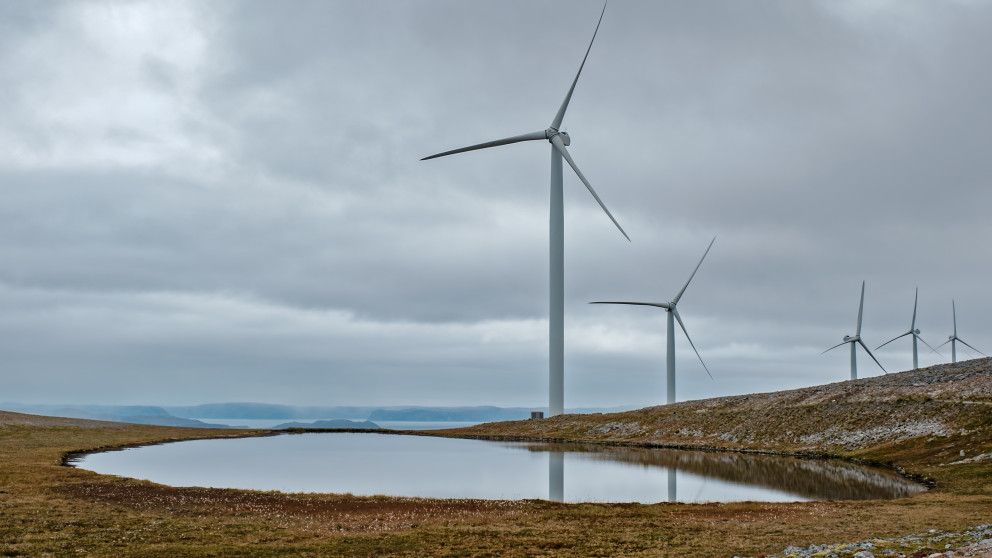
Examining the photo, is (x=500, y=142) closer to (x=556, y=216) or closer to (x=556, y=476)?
(x=556, y=216)

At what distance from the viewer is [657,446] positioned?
94.1m

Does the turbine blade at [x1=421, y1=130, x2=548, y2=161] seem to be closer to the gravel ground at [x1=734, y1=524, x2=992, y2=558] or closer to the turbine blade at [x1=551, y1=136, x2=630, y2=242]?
the turbine blade at [x1=551, y1=136, x2=630, y2=242]

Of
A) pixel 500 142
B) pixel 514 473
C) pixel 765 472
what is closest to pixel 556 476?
pixel 514 473

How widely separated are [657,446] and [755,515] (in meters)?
61.0

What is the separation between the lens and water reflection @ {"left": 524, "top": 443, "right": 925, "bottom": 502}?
47.2 meters

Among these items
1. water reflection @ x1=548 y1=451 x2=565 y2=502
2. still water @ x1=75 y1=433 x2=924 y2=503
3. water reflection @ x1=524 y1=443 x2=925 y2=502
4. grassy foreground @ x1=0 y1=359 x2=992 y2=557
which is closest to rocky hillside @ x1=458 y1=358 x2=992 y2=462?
→ grassy foreground @ x1=0 y1=359 x2=992 y2=557

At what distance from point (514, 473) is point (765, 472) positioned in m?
22.4

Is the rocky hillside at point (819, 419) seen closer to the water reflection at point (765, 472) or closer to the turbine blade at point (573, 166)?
the water reflection at point (765, 472)

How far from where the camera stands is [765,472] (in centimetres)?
6084

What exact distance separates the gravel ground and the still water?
1977 centimetres

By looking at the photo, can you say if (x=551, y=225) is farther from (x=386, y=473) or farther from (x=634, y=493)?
(x=634, y=493)

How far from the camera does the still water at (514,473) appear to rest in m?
47.1

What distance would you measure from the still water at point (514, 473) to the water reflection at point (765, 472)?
9 centimetres

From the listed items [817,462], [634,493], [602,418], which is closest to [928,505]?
[634,493]
